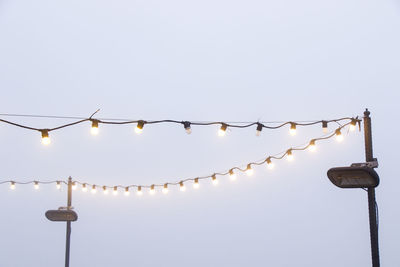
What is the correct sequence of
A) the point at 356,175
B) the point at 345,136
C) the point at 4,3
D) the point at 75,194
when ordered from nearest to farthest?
the point at 356,175 → the point at 345,136 → the point at 75,194 → the point at 4,3

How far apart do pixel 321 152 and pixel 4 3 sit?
9.53 meters

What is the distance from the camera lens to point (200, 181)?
8.43 meters

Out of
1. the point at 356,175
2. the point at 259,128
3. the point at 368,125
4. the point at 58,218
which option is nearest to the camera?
the point at 356,175

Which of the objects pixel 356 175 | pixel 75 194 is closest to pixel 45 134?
pixel 356 175

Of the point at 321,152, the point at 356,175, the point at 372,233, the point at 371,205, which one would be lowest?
the point at 372,233

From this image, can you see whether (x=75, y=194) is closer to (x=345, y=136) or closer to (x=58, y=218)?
(x=58, y=218)

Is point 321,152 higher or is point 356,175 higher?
point 321,152

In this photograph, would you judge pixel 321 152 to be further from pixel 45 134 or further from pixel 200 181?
pixel 45 134

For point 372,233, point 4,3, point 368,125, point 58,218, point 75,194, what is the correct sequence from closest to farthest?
point 372,233
point 368,125
point 58,218
point 75,194
point 4,3

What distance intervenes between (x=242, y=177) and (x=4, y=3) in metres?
8.33

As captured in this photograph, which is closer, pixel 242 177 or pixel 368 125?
pixel 368 125

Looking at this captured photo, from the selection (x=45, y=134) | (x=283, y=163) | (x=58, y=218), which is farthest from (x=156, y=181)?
(x=45, y=134)

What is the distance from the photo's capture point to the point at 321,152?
7.66 m

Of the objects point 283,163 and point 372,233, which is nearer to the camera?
point 372,233
